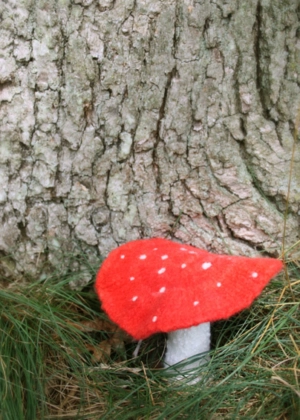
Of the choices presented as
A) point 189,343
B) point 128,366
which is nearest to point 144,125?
point 189,343

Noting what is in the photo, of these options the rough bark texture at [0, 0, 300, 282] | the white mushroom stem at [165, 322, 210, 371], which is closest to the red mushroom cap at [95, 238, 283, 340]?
the white mushroom stem at [165, 322, 210, 371]

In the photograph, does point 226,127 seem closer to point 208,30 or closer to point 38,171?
point 208,30

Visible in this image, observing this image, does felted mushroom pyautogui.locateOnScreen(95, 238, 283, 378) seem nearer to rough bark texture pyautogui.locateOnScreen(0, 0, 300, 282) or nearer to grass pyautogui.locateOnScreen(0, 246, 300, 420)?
grass pyautogui.locateOnScreen(0, 246, 300, 420)

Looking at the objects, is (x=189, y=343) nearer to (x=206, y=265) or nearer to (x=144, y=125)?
(x=206, y=265)

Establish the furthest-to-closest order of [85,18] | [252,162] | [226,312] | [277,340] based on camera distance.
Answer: [252,162], [85,18], [277,340], [226,312]

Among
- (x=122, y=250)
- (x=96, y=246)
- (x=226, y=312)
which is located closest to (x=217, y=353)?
(x=226, y=312)

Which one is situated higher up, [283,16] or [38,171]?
[283,16]

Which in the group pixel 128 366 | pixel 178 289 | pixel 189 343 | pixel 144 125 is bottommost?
pixel 128 366

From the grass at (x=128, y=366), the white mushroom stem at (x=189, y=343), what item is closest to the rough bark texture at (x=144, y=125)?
the grass at (x=128, y=366)

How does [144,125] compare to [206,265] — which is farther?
[144,125]
